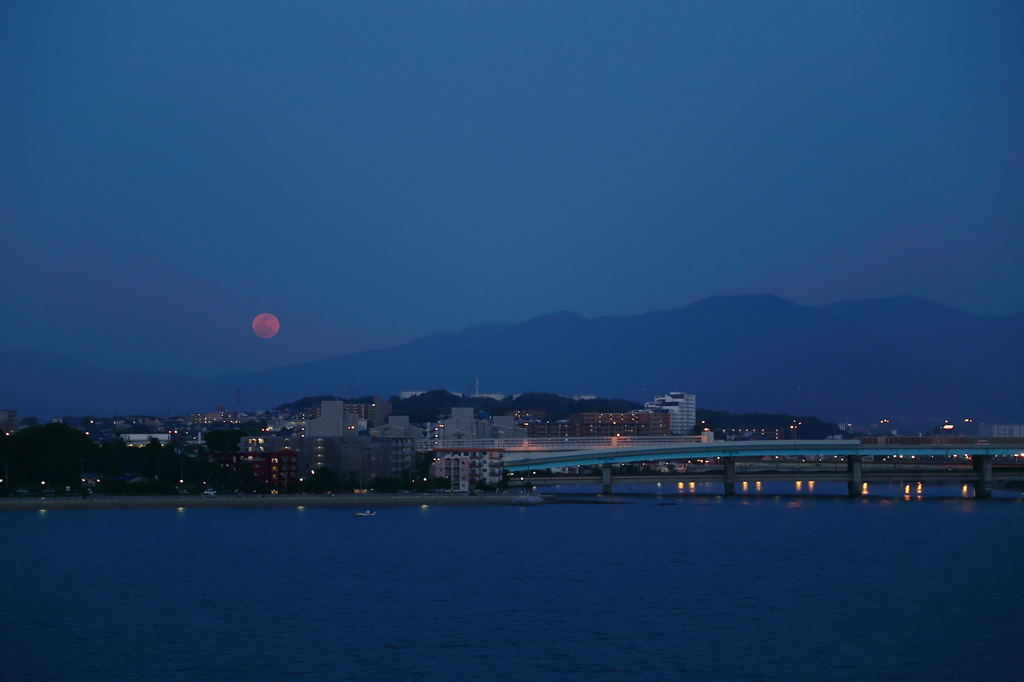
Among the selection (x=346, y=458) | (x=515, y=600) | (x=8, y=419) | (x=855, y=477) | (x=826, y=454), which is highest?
(x=8, y=419)

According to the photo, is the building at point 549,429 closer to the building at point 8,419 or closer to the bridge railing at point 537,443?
the bridge railing at point 537,443

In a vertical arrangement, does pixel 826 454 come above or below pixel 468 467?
above

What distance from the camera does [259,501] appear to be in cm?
6047

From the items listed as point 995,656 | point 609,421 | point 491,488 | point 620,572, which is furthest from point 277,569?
point 609,421

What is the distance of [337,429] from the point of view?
86.5m

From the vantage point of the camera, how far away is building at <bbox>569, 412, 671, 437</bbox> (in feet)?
526

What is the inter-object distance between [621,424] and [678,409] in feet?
80.5

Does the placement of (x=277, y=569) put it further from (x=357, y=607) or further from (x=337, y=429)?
(x=337, y=429)

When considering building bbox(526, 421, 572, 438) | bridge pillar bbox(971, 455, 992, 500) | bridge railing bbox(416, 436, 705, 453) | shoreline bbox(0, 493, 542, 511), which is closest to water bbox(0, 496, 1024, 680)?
shoreline bbox(0, 493, 542, 511)

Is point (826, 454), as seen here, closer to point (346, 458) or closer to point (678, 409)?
point (346, 458)

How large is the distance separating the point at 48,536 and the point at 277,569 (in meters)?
14.1

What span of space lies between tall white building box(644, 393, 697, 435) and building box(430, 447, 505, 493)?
105730 mm

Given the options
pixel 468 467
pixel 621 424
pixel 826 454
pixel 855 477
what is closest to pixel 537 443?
pixel 468 467

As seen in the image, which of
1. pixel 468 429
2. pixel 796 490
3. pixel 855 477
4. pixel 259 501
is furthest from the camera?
pixel 468 429
